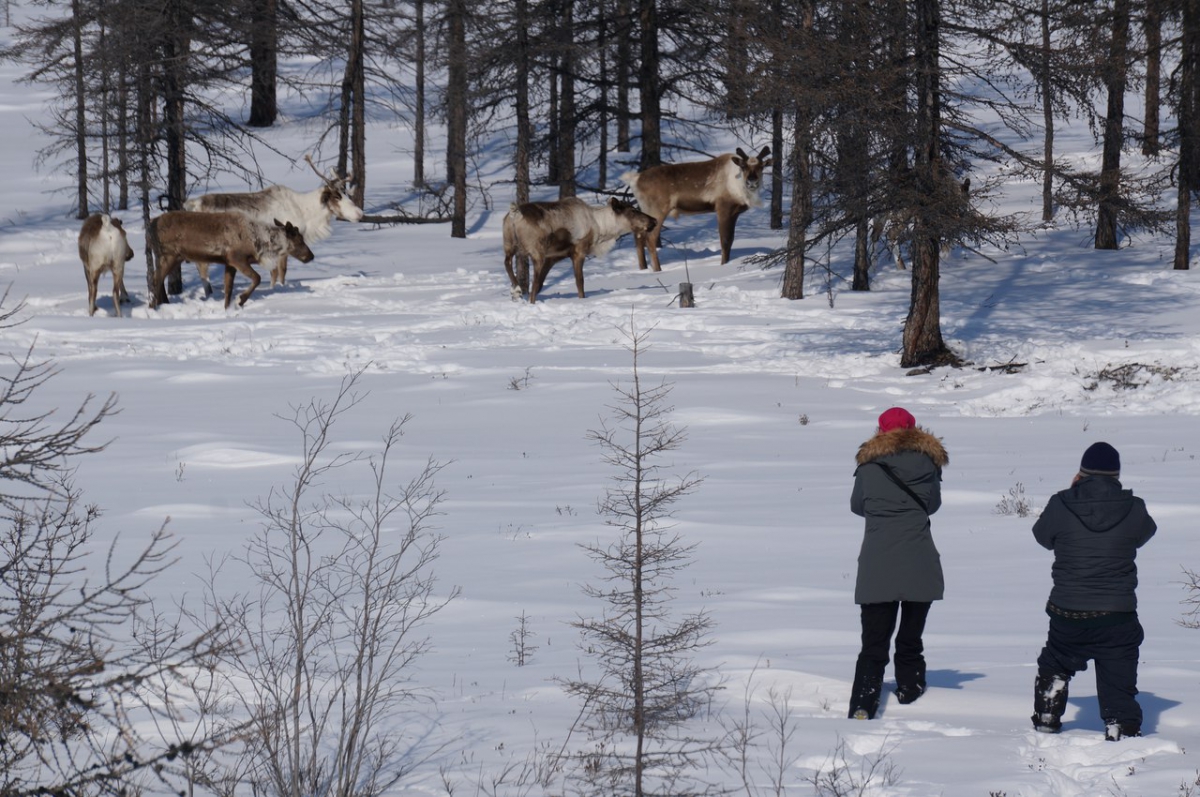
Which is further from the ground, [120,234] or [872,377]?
[120,234]

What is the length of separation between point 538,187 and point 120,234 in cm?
1412

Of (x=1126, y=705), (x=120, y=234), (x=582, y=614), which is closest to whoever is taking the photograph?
(x=1126, y=705)

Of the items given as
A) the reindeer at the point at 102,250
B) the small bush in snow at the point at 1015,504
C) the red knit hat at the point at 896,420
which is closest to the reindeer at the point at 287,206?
the reindeer at the point at 102,250

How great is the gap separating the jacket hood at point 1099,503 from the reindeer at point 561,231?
1757 cm

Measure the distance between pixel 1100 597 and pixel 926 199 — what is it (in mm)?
10653

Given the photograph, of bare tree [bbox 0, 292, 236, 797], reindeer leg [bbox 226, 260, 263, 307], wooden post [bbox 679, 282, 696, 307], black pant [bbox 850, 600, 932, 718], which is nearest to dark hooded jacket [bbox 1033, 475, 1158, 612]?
black pant [bbox 850, 600, 932, 718]

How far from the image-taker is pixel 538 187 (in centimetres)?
3556

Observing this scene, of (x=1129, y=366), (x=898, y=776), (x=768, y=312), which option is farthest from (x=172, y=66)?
(x=898, y=776)

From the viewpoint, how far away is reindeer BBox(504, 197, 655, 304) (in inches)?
942

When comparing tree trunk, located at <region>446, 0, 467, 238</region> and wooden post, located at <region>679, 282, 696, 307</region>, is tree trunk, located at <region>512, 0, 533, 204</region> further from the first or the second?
wooden post, located at <region>679, 282, 696, 307</region>

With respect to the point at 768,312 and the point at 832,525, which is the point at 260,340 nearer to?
the point at 768,312

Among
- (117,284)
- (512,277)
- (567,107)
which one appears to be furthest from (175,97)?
(567,107)

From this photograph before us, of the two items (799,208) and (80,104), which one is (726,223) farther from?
(80,104)

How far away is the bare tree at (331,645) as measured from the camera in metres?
5.29
